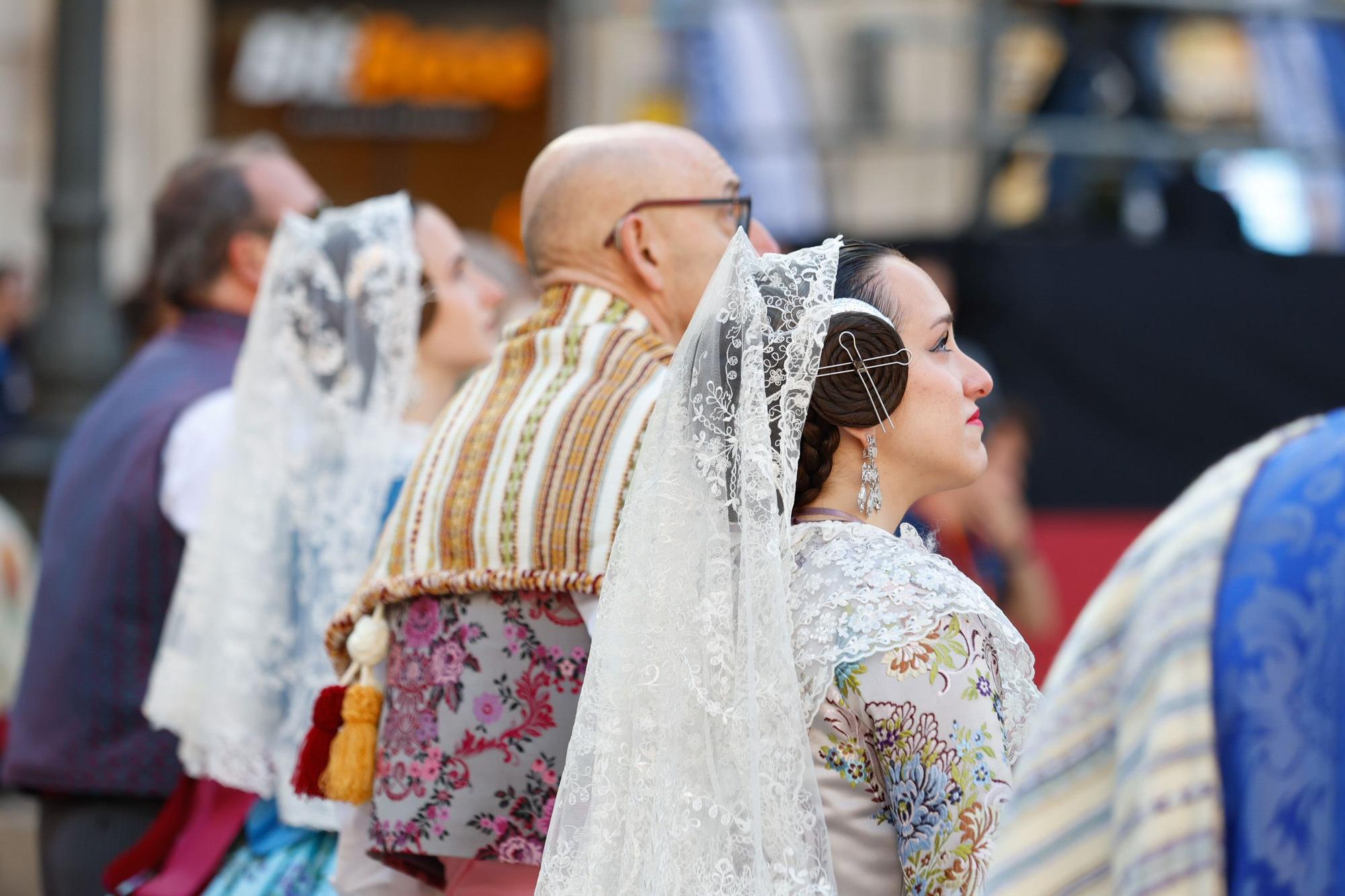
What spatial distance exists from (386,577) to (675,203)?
2.27 feet

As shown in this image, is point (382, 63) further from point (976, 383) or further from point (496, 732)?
point (976, 383)

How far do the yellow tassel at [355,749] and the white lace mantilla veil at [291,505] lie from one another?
40cm

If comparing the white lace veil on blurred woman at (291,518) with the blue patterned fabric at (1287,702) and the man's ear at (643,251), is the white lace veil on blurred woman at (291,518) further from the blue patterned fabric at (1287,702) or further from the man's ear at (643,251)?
the blue patterned fabric at (1287,702)

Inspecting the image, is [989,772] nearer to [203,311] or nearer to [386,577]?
[386,577]

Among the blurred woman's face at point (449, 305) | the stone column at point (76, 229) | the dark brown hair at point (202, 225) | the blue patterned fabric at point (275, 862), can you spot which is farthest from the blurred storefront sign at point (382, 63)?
the blue patterned fabric at point (275, 862)

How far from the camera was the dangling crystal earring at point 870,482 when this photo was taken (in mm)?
2082

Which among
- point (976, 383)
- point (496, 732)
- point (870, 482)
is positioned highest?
point (976, 383)

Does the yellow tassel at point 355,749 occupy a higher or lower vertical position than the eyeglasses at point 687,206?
lower

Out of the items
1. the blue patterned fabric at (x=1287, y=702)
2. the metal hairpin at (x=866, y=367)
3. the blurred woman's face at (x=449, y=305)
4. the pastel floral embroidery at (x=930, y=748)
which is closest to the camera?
the blue patterned fabric at (x=1287, y=702)

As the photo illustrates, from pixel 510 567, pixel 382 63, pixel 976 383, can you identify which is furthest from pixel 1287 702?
pixel 382 63

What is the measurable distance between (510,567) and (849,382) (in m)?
0.54

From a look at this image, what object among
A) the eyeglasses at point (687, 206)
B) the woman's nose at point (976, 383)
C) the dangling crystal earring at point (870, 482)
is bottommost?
the dangling crystal earring at point (870, 482)

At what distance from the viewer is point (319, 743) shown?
2.50 m

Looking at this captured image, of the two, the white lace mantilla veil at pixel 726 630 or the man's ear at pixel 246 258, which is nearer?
the white lace mantilla veil at pixel 726 630
